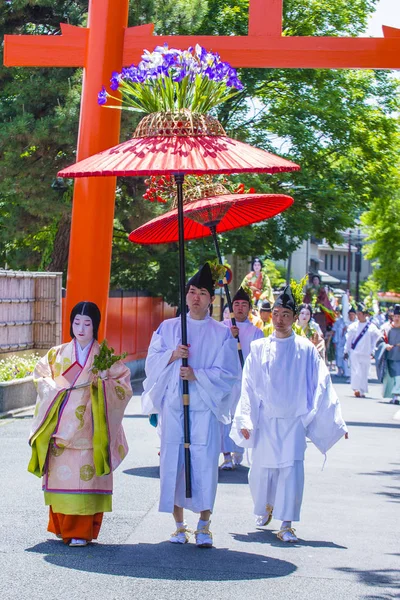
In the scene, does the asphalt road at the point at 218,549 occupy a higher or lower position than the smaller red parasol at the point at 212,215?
lower

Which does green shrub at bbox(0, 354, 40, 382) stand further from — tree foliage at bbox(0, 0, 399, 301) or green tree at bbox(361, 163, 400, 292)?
green tree at bbox(361, 163, 400, 292)

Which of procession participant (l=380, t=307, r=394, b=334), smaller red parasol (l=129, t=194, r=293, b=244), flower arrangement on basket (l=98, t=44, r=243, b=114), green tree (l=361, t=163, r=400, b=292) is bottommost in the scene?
procession participant (l=380, t=307, r=394, b=334)

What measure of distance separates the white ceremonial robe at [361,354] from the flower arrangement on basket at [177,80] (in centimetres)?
1523

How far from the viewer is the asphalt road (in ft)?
19.9

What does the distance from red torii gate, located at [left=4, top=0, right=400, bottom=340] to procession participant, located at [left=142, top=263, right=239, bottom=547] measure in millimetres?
4075

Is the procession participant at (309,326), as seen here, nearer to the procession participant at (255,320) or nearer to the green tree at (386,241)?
the procession participant at (255,320)

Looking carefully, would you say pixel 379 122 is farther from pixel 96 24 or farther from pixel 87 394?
pixel 87 394

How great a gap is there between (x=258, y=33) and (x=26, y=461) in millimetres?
5154

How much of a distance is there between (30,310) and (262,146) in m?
12.3

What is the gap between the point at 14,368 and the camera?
16.8m

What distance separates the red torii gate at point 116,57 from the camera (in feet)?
38.6

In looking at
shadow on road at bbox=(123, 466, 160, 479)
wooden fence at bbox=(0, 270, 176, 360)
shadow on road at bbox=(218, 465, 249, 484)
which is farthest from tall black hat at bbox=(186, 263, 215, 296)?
wooden fence at bbox=(0, 270, 176, 360)

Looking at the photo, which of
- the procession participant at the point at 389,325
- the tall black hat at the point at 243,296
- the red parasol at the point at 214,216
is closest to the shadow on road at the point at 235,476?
the red parasol at the point at 214,216

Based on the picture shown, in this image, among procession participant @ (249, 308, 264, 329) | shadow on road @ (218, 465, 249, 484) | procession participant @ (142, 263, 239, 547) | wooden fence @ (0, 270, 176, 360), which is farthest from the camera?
wooden fence @ (0, 270, 176, 360)
